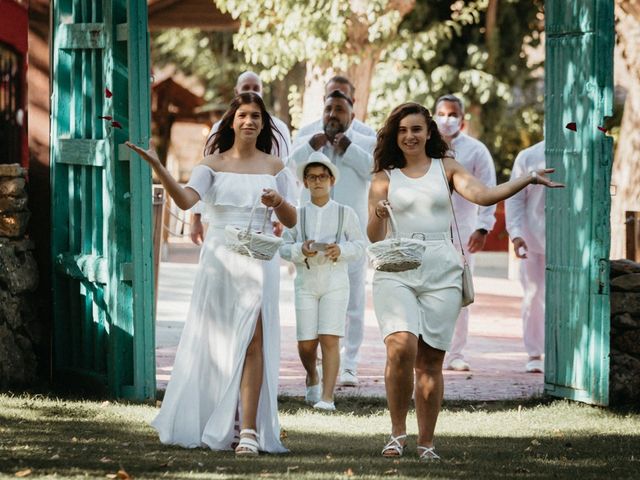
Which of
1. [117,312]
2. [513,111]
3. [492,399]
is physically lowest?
[492,399]

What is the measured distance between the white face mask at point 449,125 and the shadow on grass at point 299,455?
3918 mm

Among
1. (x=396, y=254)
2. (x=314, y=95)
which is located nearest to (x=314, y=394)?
(x=396, y=254)

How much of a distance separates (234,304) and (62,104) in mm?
3123

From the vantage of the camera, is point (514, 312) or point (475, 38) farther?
point (475, 38)

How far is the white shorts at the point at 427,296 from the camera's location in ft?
25.0

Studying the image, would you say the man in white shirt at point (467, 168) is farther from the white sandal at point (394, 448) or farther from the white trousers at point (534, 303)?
the white sandal at point (394, 448)

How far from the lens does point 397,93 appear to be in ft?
90.5

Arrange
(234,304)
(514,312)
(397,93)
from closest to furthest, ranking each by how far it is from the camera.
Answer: (234,304) < (514,312) < (397,93)

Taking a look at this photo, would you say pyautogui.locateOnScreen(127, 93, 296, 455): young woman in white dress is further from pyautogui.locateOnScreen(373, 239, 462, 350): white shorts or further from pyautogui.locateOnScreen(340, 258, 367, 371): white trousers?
pyautogui.locateOnScreen(340, 258, 367, 371): white trousers

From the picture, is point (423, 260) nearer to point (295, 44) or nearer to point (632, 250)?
point (632, 250)

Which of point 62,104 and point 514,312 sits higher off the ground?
point 62,104

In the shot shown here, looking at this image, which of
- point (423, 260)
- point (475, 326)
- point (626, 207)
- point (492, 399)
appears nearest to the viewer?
point (423, 260)

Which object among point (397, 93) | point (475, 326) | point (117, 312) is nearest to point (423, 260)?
point (117, 312)

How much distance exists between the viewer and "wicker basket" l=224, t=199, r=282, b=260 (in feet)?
26.1
